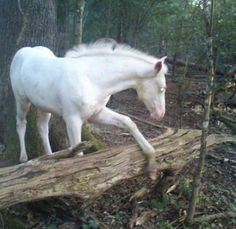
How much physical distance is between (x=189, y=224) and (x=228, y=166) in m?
1.80

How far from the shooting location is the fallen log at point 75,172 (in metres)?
3.42

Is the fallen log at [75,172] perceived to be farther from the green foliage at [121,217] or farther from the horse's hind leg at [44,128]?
the horse's hind leg at [44,128]

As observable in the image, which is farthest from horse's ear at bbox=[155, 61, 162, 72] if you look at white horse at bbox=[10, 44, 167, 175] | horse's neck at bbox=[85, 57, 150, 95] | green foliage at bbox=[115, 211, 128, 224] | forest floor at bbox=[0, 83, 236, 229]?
green foliage at bbox=[115, 211, 128, 224]

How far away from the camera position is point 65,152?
3715mm

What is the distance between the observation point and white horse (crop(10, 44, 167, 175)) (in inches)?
160

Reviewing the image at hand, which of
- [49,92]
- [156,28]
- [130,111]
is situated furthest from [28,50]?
[156,28]

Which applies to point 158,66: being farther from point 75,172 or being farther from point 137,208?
point 137,208

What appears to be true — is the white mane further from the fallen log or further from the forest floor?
the forest floor

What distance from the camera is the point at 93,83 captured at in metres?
4.10

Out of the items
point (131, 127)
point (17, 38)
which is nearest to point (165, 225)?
point (131, 127)

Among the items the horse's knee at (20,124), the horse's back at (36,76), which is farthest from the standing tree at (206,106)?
the horse's knee at (20,124)

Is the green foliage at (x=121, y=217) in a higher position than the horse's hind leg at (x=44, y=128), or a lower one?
lower

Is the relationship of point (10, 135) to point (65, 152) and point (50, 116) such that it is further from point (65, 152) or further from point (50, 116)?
point (65, 152)

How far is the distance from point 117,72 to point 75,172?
1125 millimetres
